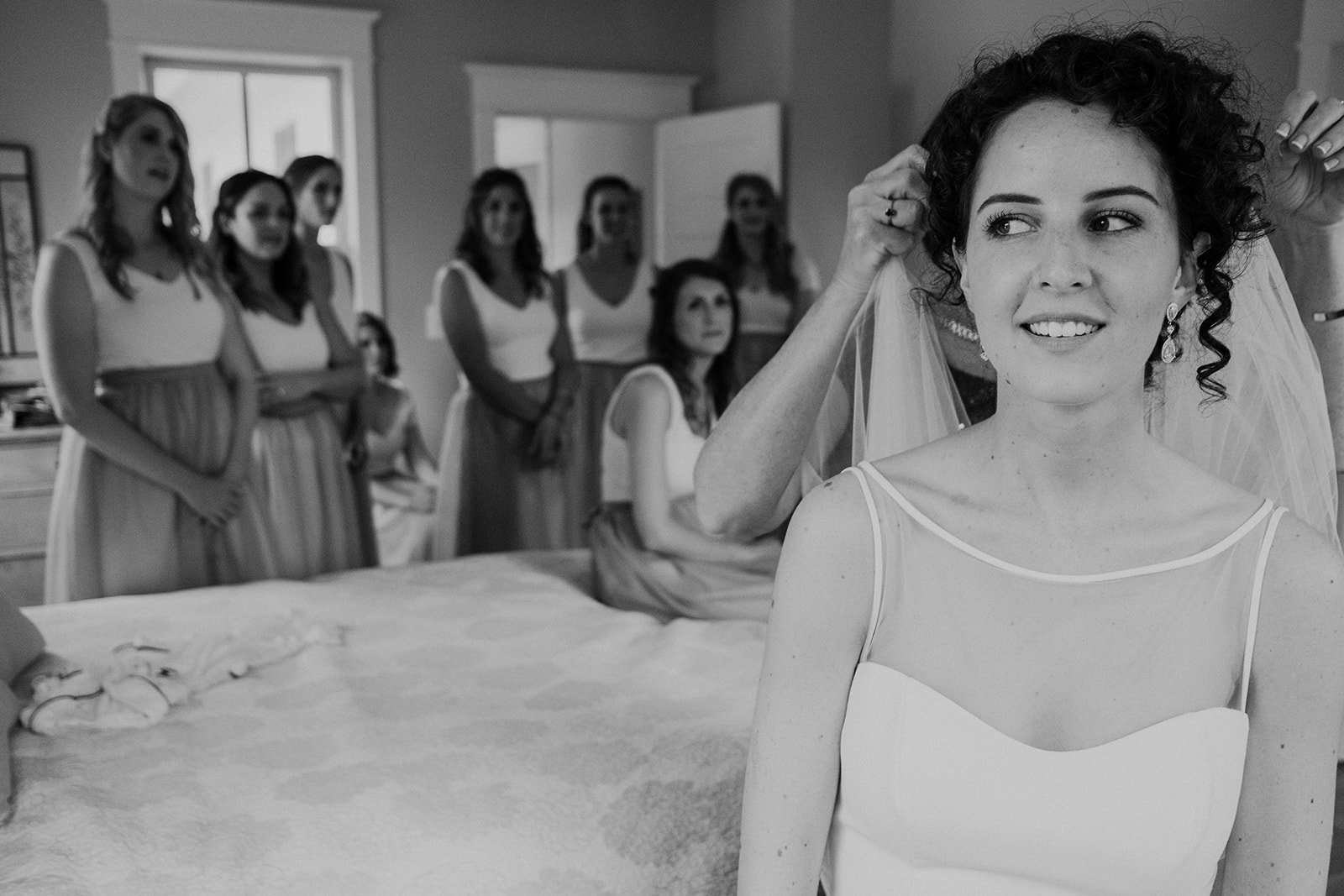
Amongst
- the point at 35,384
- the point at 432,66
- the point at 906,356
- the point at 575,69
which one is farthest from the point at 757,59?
the point at 906,356

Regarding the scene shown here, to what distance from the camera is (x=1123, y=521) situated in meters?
1.18

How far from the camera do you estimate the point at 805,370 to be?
1.31 meters

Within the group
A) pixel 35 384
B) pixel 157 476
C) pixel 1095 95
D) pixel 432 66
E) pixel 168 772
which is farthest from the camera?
pixel 432 66

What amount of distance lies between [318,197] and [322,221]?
0.08m

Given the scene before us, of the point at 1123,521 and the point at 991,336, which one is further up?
the point at 991,336

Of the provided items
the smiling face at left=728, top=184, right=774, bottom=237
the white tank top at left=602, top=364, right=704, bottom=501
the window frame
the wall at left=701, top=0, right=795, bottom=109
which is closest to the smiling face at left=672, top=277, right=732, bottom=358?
the white tank top at left=602, top=364, right=704, bottom=501

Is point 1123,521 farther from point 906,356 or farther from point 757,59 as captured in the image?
point 757,59

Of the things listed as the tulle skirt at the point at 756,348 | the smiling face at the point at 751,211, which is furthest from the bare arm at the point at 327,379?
the smiling face at the point at 751,211

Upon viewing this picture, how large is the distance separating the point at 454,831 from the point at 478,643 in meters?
0.73

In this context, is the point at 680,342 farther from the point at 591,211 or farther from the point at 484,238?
the point at 591,211

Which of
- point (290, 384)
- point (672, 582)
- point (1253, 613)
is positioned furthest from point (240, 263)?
point (1253, 613)

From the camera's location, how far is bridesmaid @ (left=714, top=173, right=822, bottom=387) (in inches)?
181

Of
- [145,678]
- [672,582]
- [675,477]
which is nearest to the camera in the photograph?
[145,678]

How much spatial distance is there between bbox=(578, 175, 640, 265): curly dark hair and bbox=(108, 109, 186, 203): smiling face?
1835mm
